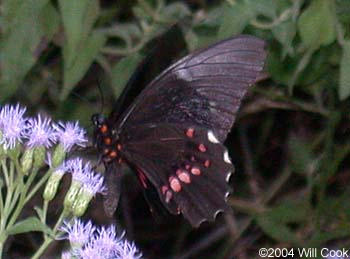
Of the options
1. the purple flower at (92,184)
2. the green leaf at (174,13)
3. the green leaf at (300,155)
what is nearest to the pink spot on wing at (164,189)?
the purple flower at (92,184)

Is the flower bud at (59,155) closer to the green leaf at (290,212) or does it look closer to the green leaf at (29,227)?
the green leaf at (29,227)

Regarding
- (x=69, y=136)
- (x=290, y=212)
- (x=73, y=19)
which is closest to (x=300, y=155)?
(x=290, y=212)

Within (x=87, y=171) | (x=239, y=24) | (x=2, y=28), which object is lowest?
(x=87, y=171)

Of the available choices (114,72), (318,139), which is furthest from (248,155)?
(114,72)

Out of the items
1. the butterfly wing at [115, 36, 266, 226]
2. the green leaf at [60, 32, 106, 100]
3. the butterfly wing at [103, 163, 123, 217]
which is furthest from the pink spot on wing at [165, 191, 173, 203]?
the green leaf at [60, 32, 106, 100]

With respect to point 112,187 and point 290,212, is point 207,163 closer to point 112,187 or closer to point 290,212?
point 112,187

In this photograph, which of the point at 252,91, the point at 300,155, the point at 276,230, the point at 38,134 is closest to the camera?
the point at 38,134

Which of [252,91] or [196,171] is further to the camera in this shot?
[252,91]

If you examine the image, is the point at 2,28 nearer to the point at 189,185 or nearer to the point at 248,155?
the point at 189,185
